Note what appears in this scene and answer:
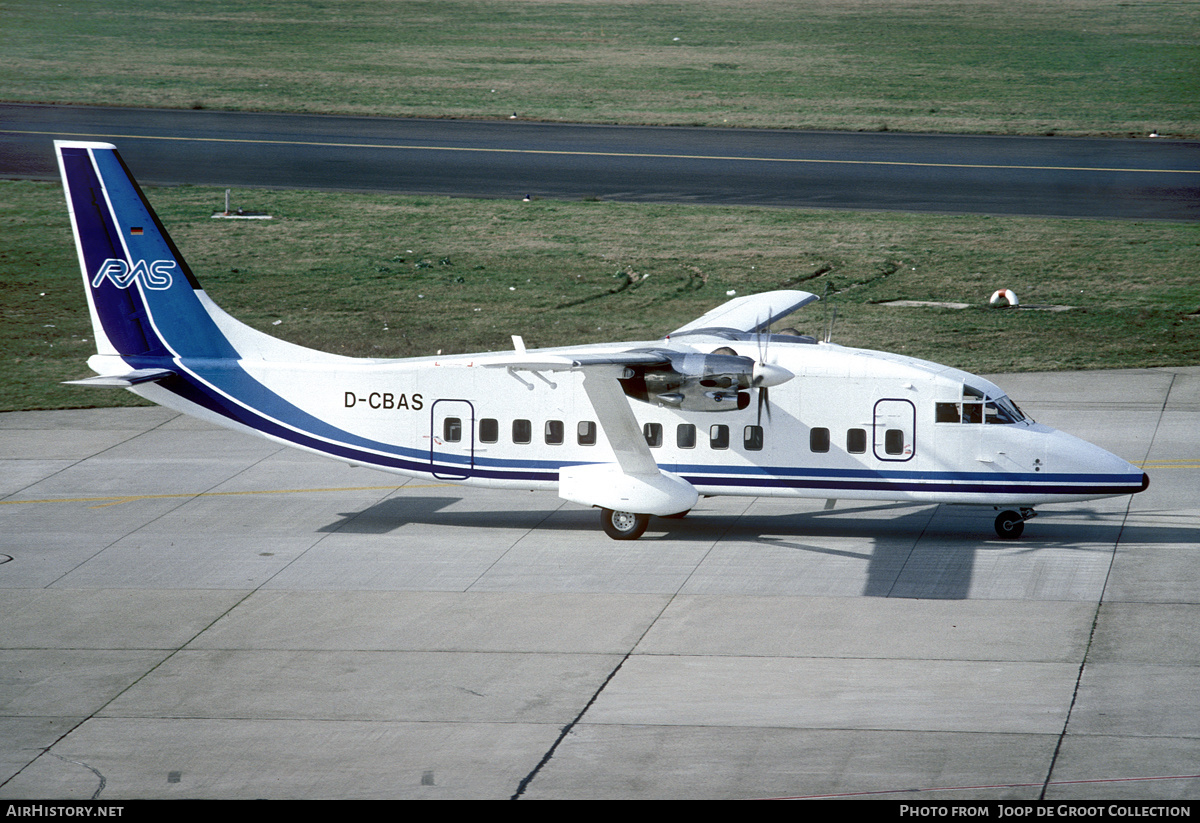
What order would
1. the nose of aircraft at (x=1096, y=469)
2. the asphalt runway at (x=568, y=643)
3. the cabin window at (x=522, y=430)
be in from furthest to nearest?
the cabin window at (x=522, y=430), the nose of aircraft at (x=1096, y=469), the asphalt runway at (x=568, y=643)

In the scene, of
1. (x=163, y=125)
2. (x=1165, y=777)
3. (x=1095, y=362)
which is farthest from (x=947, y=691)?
(x=163, y=125)

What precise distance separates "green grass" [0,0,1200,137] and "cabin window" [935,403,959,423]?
40.9 metres

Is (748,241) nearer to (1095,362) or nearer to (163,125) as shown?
(1095,362)

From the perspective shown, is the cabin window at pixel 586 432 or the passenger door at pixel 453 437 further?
the passenger door at pixel 453 437

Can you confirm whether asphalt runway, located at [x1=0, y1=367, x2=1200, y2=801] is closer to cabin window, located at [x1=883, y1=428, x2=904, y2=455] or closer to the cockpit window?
cabin window, located at [x1=883, y1=428, x2=904, y2=455]

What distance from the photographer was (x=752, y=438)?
23.0 metres

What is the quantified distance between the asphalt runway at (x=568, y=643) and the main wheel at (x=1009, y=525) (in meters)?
0.31

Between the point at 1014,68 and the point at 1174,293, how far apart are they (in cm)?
3663

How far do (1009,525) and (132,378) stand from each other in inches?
582

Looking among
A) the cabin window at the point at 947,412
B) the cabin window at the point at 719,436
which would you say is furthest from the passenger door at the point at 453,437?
the cabin window at the point at 947,412

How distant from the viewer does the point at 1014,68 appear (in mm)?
72875

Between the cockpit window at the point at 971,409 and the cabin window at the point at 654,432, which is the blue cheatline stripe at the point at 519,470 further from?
the cockpit window at the point at 971,409

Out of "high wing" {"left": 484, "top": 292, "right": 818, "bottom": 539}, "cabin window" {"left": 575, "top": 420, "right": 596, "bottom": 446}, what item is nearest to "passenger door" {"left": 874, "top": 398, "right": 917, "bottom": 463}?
"high wing" {"left": 484, "top": 292, "right": 818, "bottom": 539}

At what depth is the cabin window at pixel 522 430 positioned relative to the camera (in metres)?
23.5
